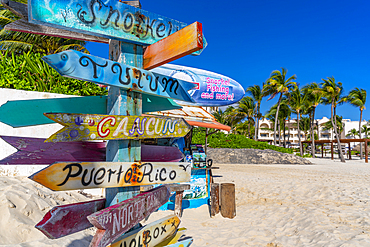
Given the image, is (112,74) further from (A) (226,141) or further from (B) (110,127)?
(A) (226,141)

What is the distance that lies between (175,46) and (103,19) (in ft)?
2.02

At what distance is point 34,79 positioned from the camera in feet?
21.7

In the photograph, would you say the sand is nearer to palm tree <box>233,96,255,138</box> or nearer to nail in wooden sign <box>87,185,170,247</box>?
nail in wooden sign <box>87,185,170,247</box>

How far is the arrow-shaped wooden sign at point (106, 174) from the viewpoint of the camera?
151 centimetres

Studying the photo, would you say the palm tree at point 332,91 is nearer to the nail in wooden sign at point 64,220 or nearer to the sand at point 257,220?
the sand at point 257,220

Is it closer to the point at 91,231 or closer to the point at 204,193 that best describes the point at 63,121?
the point at 91,231

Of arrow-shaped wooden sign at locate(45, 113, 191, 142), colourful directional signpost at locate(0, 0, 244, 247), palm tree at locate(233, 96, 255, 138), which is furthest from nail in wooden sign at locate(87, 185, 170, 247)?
palm tree at locate(233, 96, 255, 138)

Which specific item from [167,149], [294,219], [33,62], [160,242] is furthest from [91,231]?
[33,62]

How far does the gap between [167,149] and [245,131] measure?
5392cm

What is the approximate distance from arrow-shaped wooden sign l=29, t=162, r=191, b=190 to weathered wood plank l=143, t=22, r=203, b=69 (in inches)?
35.1

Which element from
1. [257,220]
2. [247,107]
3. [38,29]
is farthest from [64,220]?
[247,107]

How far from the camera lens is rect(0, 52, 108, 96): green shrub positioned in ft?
20.0

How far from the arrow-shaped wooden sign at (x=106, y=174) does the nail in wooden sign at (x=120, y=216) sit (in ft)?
Answer: 0.49

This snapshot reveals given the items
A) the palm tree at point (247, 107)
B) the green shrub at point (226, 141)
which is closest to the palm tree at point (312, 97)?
the palm tree at point (247, 107)
